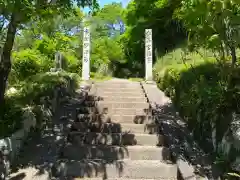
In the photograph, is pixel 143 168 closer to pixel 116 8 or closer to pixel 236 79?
pixel 236 79

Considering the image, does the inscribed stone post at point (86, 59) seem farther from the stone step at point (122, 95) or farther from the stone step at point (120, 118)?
the stone step at point (120, 118)

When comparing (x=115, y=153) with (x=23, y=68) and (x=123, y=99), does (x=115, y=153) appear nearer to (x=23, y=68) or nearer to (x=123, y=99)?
(x=123, y=99)

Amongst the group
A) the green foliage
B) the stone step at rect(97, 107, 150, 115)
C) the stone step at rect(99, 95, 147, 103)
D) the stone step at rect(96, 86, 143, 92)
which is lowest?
the stone step at rect(97, 107, 150, 115)

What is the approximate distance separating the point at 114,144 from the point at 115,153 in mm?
411

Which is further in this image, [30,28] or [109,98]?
[109,98]

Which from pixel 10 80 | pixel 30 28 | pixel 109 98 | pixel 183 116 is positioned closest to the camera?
pixel 30 28

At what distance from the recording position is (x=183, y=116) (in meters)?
6.56

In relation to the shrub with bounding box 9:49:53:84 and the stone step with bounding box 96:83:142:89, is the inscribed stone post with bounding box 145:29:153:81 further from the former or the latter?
the shrub with bounding box 9:49:53:84

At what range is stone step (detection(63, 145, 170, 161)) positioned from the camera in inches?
206

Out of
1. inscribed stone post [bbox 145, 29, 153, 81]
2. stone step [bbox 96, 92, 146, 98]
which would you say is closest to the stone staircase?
stone step [bbox 96, 92, 146, 98]

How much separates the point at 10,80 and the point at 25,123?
3833mm

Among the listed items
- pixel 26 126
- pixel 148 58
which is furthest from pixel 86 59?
pixel 26 126

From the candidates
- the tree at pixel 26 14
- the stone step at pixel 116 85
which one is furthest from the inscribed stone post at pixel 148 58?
the tree at pixel 26 14

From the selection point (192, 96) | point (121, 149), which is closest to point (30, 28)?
point (121, 149)
